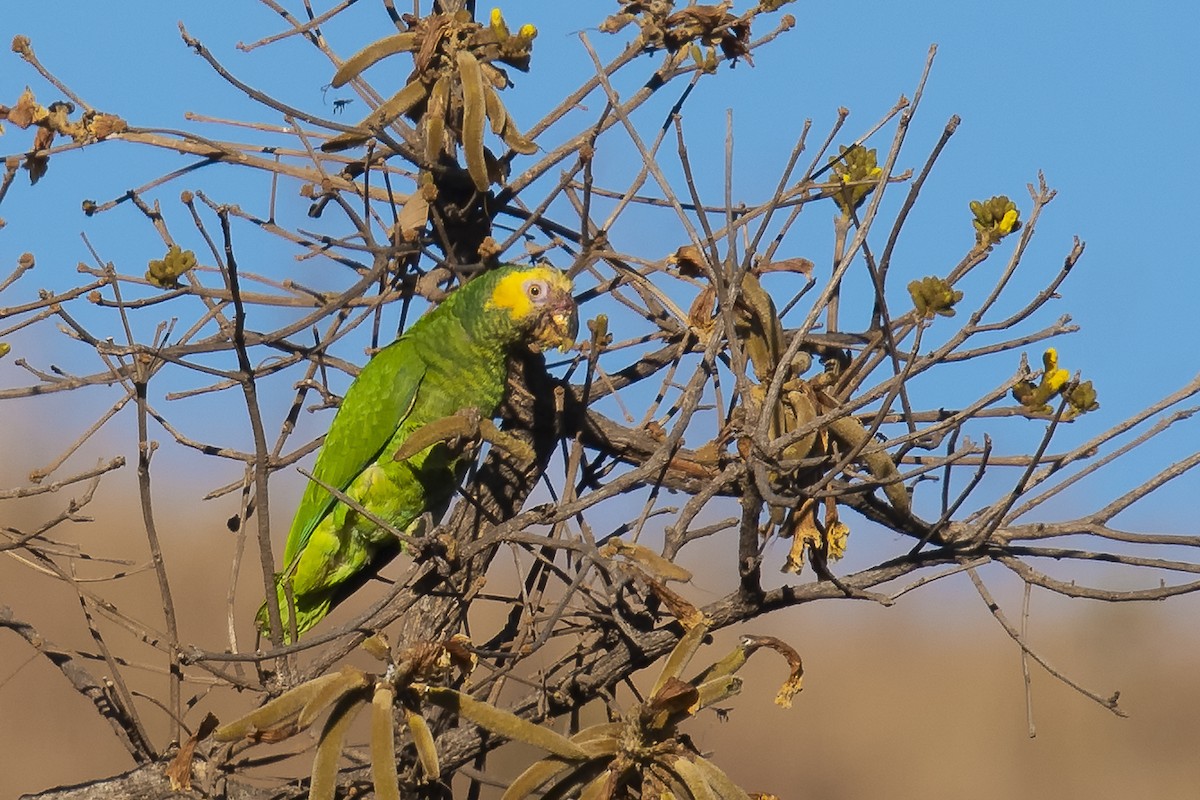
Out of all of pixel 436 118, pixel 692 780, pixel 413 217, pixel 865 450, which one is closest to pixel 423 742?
pixel 692 780

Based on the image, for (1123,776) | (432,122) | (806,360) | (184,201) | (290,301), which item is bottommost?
(1123,776)

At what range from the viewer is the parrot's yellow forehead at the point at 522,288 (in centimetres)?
318

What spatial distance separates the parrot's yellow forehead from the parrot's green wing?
556mm

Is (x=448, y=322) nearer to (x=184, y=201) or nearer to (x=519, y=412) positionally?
(x=519, y=412)

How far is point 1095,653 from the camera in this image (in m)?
9.30

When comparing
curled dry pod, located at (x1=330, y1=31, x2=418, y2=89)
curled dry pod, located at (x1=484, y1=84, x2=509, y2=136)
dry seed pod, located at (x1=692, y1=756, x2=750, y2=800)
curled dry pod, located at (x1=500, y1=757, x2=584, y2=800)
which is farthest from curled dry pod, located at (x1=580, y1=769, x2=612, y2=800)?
curled dry pod, located at (x1=330, y1=31, x2=418, y2=89)

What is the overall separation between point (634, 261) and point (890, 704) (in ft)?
24.4

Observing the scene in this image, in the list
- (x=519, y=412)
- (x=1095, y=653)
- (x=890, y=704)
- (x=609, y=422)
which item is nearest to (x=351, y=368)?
(x=519, y=412)

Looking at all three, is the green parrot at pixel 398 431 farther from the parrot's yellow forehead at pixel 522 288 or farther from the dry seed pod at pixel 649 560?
the dry seed pod at pixel 649 560

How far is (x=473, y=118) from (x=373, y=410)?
4.44 ft

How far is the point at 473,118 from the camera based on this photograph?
8.68ft

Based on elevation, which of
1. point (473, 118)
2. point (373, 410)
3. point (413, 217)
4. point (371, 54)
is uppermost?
point (371, 54)

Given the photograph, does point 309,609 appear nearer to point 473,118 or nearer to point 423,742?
point 473,118

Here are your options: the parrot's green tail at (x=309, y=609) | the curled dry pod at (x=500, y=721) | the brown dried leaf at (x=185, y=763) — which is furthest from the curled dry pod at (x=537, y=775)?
the parrot's green tail at (x=309, y=609)
